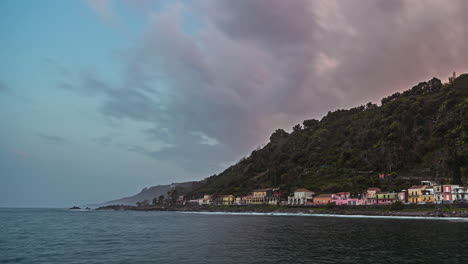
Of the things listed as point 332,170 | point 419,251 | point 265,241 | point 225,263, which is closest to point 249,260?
point 225,263

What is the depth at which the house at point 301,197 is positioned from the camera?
484 feet

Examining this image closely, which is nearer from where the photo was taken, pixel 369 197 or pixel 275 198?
pixel 369 197

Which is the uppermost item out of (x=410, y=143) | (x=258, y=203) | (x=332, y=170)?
(x=410, y=143)

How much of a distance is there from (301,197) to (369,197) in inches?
1204

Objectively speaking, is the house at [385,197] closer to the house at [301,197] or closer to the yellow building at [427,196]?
the yellow building at [427,196]

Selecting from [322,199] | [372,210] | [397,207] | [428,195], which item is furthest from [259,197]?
[428,195]

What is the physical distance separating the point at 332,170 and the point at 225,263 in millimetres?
160671

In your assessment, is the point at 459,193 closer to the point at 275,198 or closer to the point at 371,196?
the point at 371,196

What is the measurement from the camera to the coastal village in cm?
10825

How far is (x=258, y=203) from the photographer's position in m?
169

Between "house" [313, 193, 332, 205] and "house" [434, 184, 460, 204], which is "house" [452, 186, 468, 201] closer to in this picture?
"house" [434, 184, 460, 204]

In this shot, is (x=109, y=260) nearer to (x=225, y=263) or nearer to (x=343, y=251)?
(x=225, y=263)

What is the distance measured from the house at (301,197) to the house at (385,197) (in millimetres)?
28834

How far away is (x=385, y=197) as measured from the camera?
127000 mm
